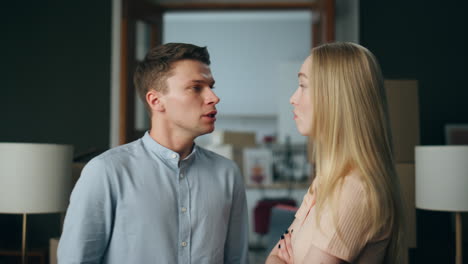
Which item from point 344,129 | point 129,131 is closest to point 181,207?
point 344,129

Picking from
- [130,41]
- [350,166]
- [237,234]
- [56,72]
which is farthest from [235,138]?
[350,166]

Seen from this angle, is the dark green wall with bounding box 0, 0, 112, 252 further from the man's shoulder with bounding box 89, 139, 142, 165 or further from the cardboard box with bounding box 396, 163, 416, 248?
the man's shoulder with bounding box 89, 139, 142, 165

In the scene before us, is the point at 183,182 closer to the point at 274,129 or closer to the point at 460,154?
the point at 460,154

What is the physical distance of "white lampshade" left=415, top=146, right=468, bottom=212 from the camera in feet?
8.48

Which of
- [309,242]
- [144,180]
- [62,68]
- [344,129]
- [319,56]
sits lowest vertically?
[309,242]

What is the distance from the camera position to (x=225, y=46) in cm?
961

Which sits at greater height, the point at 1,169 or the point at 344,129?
the point at 344,129

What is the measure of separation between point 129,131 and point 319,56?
3.37 meters

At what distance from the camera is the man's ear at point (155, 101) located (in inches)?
75.0

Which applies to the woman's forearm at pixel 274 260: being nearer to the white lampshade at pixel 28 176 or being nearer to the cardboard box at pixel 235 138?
the white lampshade at pixel 28 176

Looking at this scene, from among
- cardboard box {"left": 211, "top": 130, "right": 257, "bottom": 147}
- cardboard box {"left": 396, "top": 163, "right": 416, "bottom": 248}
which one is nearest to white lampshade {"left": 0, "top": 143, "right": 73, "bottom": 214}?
cardboard box {"left": 396, "top": 163, "right": 416, "bottom": 248}

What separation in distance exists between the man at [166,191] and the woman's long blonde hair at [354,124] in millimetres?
605

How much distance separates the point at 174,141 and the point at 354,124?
784 millimetres

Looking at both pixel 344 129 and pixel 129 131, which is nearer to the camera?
pixel 344 129
